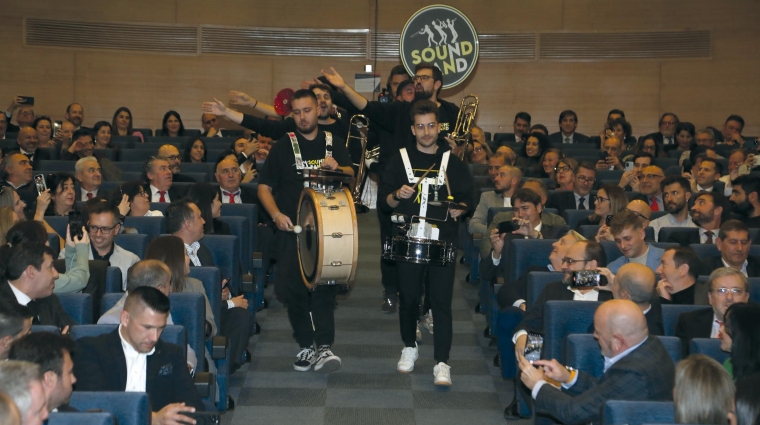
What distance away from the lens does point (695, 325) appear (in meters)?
4.51

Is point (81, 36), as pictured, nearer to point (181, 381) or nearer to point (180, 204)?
point (180, 204)

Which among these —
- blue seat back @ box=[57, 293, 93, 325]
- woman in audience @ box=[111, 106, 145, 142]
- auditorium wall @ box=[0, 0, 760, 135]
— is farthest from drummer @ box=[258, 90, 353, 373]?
auditorium wall @ box=[0, 0, 760, 135]

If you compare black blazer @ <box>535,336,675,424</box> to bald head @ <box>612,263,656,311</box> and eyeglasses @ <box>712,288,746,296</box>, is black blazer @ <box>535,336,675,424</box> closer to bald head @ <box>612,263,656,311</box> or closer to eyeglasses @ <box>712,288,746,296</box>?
bald head @ <box>612,263,656,311</box>

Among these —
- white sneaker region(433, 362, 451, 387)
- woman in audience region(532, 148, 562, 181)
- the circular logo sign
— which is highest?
the circular logo sign

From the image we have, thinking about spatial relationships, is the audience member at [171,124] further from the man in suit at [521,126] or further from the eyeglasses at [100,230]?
the eyeglasses at [100,230]

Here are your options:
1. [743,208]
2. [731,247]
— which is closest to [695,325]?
[731,247]

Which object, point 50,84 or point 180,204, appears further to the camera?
point 50,84

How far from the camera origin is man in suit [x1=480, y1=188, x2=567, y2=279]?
6340 millimetres

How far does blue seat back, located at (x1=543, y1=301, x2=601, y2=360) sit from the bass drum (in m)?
1.31

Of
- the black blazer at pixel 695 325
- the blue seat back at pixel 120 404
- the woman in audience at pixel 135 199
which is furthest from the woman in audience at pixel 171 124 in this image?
the blue seat back at pixel 120 404

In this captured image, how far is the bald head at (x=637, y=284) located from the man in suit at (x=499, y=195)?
319 cm

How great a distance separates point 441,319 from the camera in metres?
→ 5.57

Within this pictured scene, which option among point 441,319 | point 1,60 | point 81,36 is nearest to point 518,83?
point 81,36

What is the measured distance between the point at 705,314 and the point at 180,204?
117 inches
